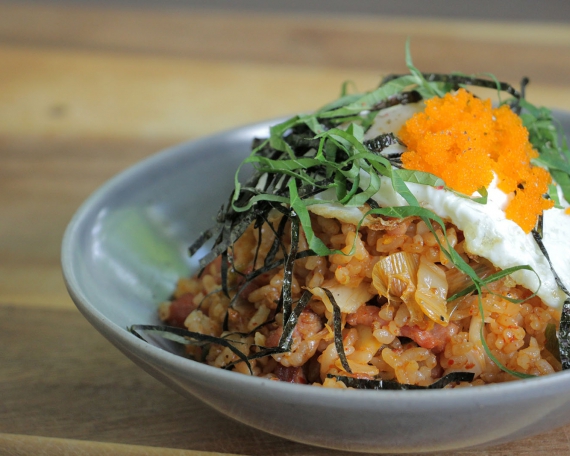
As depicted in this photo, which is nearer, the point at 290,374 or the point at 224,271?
the point at 290,374

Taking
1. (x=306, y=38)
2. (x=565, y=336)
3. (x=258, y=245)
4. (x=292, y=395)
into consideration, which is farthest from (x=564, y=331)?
(x=306, y=38)

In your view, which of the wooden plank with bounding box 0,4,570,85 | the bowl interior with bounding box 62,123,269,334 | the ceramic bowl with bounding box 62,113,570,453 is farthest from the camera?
the wooden plank with bounding box 0,4,570,85

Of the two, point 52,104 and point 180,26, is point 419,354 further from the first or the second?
point 180,26

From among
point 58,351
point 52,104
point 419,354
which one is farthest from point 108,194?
point 52,104

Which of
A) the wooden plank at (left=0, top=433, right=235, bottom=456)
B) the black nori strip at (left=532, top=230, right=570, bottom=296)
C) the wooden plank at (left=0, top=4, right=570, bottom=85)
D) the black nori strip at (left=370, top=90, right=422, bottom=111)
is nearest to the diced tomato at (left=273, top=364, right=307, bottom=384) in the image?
the wooden plank at (left=0, top=433, right=235, bottom=456)

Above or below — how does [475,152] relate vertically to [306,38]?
above

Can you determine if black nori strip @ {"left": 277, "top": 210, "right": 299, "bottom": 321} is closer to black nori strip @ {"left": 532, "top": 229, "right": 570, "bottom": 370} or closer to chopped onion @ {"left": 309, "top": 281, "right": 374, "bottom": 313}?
chopped onion @ {"left": 309, "top": 281, "right": 374, "bottom": 313}

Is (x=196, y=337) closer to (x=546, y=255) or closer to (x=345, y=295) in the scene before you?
(x=345, y=295)
